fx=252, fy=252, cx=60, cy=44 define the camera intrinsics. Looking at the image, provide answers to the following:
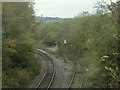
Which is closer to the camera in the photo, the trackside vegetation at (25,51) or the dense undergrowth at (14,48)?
the trackside vegetation at (25,51)

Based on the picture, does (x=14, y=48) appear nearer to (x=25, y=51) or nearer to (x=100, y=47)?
(x=25, y=51)

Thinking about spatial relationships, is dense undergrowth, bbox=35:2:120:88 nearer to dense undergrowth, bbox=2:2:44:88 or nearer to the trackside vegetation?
the trackside vegetation

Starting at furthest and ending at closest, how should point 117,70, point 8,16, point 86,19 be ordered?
1. point 86,19
2. point 8,16
3. point 117,70

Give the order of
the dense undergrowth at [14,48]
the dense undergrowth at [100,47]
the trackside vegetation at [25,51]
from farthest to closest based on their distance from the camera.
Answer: the dense undergrowth at [14,48], the trackside vegetation at [25,51], the dense undergrowth at [100,47]

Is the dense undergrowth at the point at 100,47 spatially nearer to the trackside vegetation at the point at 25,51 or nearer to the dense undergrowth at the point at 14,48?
the trackside vegetation at the point at 25,51

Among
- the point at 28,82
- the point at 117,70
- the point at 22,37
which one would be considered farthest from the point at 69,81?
the point at 117,70

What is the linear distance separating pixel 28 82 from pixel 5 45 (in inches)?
181

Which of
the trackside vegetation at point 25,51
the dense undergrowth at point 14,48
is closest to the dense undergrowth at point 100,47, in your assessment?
the trackside vegetation at point 25,51

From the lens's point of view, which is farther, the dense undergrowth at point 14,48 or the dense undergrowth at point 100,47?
the dense undergrowth at point 14,48

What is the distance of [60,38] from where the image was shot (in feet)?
131

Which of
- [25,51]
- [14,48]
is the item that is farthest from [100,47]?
[25,51]

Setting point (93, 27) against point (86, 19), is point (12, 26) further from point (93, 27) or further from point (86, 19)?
point (86, 19)

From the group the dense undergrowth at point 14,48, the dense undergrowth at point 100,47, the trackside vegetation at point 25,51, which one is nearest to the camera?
the dense undergrowth at point 100,47

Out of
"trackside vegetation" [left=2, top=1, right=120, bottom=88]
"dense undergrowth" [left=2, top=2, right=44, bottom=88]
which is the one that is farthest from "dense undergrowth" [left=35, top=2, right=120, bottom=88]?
"dense undergrowth" [left=2, top=2, right=44, bottom=88]
